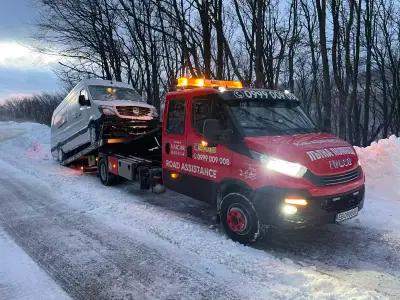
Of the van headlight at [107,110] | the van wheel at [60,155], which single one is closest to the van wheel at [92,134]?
the van headlight at [107,110]

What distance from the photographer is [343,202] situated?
566 cm

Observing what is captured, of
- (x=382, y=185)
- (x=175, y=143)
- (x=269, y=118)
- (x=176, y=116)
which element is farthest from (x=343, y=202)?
(x=382, y=185)

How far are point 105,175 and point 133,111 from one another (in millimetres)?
1876

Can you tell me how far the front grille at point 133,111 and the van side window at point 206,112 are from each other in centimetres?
421

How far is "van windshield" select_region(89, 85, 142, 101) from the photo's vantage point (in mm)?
11484

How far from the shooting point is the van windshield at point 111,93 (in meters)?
11.5

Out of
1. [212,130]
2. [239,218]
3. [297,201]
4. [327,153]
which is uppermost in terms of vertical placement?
[212,130]

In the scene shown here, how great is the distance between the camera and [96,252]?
5816mm

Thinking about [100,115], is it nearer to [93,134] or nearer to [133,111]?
[93,134]

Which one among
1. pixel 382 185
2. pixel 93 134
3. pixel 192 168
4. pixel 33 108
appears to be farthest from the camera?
pixel 33 108

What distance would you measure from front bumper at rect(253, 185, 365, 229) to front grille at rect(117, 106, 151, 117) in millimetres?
5966

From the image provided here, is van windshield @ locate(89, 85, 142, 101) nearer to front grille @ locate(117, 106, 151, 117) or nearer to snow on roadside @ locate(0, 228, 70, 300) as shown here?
front grille @ locate(117, 106, 151, 117)

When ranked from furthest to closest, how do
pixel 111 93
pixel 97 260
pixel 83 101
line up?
pixel 111 93 < pixel 83 101 < pixel 97 260

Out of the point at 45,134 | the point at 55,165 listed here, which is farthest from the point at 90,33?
the point at 55,165
